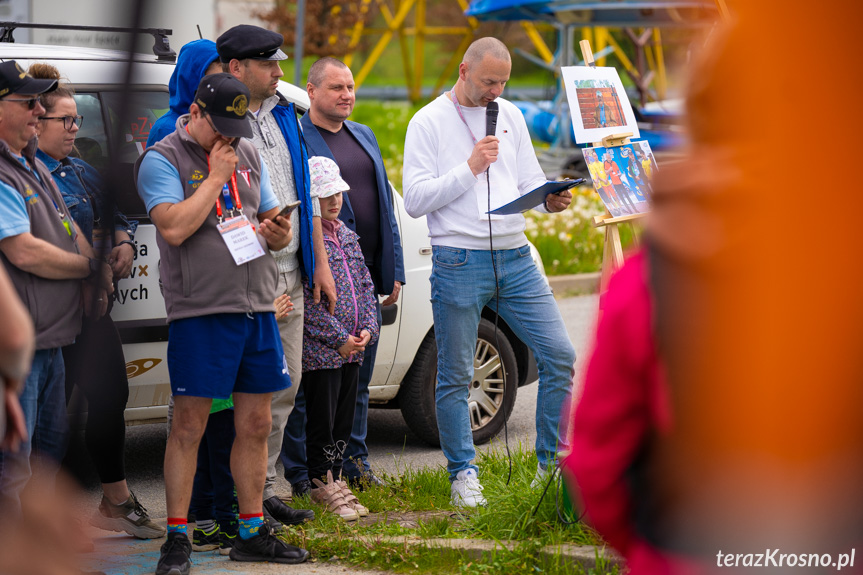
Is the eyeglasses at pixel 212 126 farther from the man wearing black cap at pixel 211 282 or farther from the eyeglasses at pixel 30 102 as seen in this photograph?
the eyeglasses at pixel 30 102

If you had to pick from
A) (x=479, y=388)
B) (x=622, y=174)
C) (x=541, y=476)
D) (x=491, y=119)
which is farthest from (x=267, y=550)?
(x=622, y=174)

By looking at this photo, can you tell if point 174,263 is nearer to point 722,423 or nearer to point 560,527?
point 560,527

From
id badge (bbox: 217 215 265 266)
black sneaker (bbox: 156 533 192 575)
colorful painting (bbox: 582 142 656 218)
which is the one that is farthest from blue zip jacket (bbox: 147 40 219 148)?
colorful painting (bbox: 582 142 656 218)

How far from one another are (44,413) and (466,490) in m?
1.73

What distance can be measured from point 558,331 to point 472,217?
605 millimetres

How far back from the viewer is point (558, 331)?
4.50 m

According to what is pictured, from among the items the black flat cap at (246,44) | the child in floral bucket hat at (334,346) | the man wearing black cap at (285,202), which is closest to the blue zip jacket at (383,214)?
the child in floral bucket hat at (334,346)

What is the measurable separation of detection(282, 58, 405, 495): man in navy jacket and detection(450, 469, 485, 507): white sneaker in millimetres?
573

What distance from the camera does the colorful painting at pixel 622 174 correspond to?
15.8 ft

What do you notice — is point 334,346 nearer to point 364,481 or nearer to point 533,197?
point 364,481

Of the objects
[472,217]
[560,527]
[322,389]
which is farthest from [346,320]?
[560,527]

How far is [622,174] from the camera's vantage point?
196 inches

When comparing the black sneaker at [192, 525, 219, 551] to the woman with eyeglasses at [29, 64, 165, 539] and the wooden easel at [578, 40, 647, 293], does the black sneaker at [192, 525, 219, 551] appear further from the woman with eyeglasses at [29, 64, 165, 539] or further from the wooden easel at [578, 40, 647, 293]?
the wooden easel at [578, 40, 647, 293]

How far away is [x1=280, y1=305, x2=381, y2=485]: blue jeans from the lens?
15.8 ft
